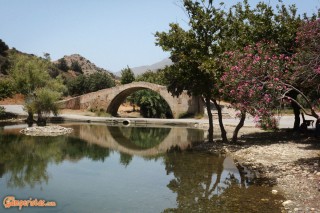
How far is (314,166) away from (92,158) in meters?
11.0

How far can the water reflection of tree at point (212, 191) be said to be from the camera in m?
10.3

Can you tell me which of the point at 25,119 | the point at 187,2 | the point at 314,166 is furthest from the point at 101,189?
the point at 25,119

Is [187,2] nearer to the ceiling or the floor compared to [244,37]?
nearer to the ceiling

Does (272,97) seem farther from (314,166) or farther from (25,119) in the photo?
(25,119)

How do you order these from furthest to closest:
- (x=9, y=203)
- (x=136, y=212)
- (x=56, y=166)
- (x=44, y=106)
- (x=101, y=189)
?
(x=44, y=106) → (x=56, y=166) → (x=101, y=189) → (x=9, y=203) → (x=136, y=212)

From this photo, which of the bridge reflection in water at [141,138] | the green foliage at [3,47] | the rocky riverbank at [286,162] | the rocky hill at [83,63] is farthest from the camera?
the rocky hill at [83,63]

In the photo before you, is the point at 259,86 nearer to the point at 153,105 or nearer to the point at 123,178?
the point at 123,178

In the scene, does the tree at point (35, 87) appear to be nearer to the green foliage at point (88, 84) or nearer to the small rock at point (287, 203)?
the green foliage at point (88, 84)

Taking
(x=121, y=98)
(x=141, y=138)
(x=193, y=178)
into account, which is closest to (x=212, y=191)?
(x=193, y=178)

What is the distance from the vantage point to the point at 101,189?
12547 mm

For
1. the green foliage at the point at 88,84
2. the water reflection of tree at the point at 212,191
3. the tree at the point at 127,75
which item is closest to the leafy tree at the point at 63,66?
the green foliage at the point at 88,84

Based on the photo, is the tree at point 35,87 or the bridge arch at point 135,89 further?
the bridge arch at point 135,89

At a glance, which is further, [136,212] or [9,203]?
[9,203]

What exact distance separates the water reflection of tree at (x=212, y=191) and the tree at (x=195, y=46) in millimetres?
5062
